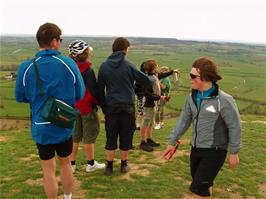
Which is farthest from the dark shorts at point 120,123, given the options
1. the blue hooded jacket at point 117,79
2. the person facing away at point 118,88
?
the blue hooded jacket at point 117,79

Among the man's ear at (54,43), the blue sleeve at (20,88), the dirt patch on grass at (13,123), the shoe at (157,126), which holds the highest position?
the man's ear at (54,43)

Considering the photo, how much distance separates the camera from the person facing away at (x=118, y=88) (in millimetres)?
6027

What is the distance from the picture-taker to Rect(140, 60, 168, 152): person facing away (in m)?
7.91

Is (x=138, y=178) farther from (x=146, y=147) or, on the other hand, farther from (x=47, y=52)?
(x=47, y=52)

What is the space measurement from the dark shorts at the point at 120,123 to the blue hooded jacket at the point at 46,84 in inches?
69.7

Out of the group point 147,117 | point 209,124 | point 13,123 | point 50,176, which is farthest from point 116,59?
point 13,123

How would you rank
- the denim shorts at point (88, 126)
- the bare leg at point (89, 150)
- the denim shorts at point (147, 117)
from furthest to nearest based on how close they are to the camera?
the denim shorts at point (147, 117) → the bare leg at point (89, 150) → the denim shorts at point (88, 126)

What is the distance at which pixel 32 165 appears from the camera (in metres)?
7.16

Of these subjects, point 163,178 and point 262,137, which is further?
point 262,137

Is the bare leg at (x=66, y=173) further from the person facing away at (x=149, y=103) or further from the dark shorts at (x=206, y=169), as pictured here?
the person facing away at (x=149, y=103)

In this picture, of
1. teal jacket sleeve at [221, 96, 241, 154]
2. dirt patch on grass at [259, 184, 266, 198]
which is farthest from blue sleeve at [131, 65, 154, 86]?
→ dirt patch on grass at [259, 184, 266, 198]

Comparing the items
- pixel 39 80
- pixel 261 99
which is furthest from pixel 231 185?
pixel 261 99

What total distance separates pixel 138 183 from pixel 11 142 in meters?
4.94

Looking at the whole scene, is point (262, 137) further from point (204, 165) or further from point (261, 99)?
point (261, 99)
